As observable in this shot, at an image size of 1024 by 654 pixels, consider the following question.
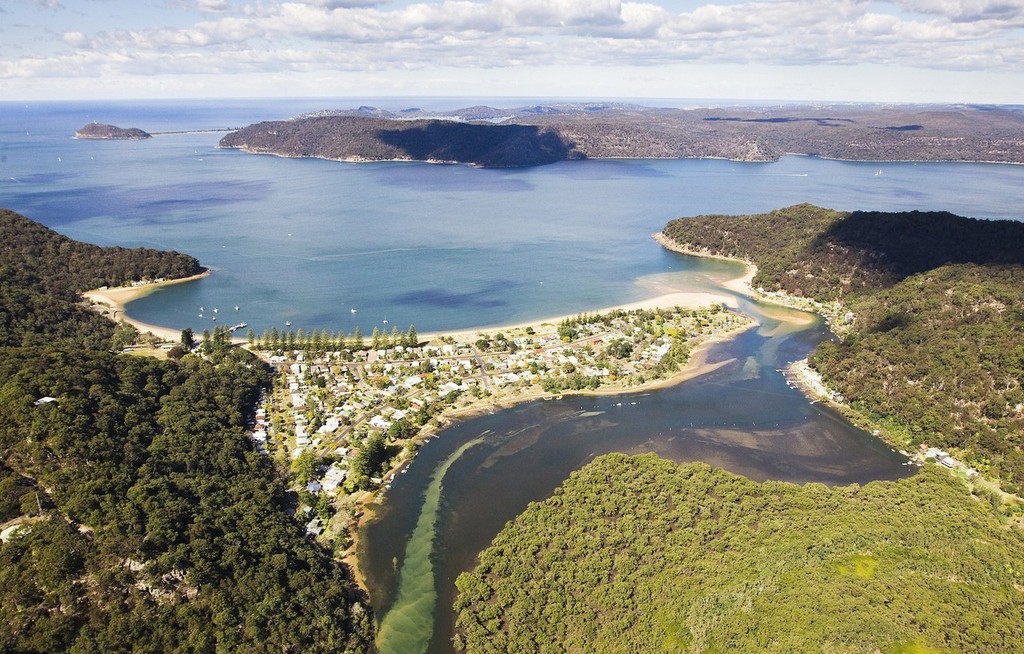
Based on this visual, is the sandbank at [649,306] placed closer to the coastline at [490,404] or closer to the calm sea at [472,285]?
the coastline at [490,404]

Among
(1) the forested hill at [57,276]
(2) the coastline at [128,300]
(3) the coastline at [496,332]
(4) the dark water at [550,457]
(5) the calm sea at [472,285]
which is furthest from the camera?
(2) the coastline at [128,300]

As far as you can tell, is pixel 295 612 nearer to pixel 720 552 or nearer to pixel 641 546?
pixel 641 546

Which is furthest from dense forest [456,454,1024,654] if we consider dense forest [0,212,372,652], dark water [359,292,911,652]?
dense forest [0,212,372,652]

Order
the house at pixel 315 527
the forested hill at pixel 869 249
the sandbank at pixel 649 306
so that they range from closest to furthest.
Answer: the house at pixel 315 527 → the sandbank at pixel 649 306 → the forested hill at pixel 869 249

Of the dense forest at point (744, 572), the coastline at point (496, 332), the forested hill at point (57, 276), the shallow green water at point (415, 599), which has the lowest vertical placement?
the shallow green water at point (415, 599)

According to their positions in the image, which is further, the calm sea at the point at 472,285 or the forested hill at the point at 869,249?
the forested hill at the point at 869,249

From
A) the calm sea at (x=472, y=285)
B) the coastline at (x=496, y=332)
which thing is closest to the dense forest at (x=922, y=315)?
the calm sea at (x=472, y=285)

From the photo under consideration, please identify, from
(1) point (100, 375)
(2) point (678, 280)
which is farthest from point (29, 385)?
(2) point (678, 280)

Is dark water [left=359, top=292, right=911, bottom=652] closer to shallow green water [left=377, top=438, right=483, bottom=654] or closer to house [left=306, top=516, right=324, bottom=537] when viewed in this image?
shallow green water [left=377, top=438, right=483, bottom=654]
